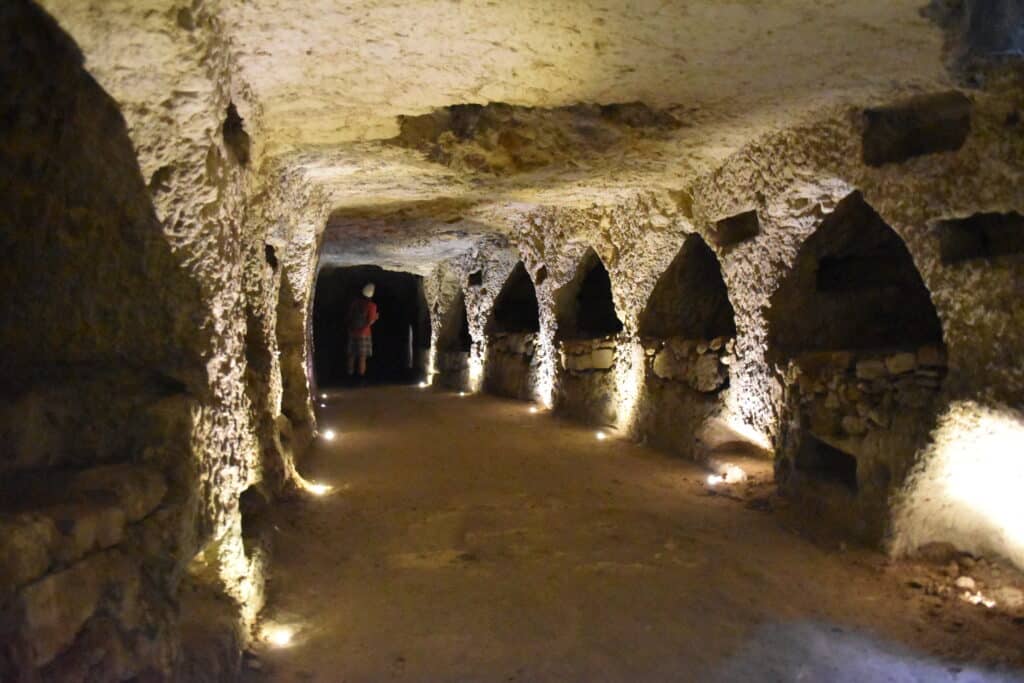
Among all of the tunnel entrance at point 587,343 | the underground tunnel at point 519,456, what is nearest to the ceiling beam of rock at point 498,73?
the underground tunnel at point 519,456

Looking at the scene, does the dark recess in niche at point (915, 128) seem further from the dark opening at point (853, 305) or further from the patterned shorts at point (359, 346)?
the patterned shorts at point (359, 346)

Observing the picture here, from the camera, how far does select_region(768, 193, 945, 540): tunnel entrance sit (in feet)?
12.7

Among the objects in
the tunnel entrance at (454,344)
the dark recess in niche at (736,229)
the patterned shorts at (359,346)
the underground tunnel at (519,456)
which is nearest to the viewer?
the underground tunnel at (519,456)

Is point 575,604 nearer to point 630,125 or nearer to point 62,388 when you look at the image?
point 62,388

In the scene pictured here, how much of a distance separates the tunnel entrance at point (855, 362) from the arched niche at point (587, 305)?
11.4ft

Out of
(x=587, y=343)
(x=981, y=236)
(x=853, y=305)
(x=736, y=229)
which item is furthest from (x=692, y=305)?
(x=981, y=236)

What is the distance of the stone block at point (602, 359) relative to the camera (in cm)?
799

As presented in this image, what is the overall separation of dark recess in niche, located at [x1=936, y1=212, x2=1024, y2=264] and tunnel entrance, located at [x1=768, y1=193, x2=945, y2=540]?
52 cm

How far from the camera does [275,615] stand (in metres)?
3.21

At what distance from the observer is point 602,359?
26.6 ft

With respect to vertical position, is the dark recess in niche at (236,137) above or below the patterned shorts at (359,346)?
above

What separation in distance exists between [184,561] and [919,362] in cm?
356

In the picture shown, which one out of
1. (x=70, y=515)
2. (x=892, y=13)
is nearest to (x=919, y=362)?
(x=892, y=13)

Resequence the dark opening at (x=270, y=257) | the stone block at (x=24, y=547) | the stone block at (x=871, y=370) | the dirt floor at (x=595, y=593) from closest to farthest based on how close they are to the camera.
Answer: the stone block at (x=24, y=547) → the dirt floor at (x=595, y=593) → the stone block at (x=871, y=370) → the dark opening at (x=270, y=257)
